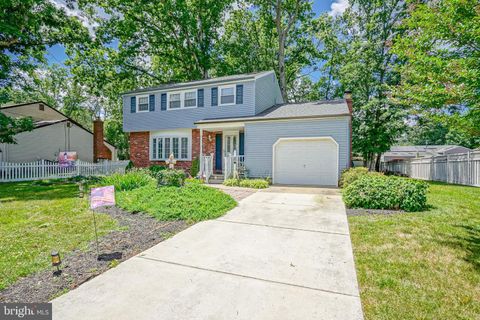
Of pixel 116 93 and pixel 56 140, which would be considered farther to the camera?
pixel 116 93

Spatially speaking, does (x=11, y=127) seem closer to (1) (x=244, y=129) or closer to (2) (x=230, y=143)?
(2) (x=230, y=143)

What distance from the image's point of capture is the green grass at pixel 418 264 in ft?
8.35

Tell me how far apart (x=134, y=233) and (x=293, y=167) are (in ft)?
30.4

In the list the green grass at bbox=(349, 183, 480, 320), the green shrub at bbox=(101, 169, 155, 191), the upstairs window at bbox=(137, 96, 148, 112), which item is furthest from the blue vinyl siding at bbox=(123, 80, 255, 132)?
the green grass at bbox=(349, 183, 480, 320)

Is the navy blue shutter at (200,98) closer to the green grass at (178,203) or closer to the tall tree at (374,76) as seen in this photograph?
the green grass at (178,203)

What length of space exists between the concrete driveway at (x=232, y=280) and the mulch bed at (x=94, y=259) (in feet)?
0.72

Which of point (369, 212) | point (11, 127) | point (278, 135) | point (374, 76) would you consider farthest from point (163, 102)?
point (374, 76)

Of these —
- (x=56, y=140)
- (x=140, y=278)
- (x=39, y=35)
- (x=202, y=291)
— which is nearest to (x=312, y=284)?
(x=202, y=291)

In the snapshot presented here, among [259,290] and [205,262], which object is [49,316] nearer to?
[205,262]

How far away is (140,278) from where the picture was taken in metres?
3.11

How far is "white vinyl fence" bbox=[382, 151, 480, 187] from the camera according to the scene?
11320 mm

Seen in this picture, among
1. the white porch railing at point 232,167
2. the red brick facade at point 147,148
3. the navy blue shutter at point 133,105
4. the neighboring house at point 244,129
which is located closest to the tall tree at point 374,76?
the neighboring house at point 244,129

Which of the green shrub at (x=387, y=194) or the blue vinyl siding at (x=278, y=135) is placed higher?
the blue vinyl siding at (x=278, y=135)

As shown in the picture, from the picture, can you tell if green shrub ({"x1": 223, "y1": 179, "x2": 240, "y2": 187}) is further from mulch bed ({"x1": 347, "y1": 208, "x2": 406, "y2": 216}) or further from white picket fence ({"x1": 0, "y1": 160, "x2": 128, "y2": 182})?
white picket fence ({"x1": 0, "y1": 160, "x2": 128, "y2": 182})
